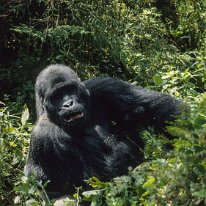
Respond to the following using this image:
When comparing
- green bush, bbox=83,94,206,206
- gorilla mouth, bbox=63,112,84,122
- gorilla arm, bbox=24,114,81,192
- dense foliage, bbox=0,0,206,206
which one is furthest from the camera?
dense foliage, bbox=0,0,206,206

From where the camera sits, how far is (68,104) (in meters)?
4.21

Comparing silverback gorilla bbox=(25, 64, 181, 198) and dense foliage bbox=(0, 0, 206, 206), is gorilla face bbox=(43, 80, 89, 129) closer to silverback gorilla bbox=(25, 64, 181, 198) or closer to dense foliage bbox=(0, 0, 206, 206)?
silverback gorilla bbox=(25, 64, 181, 198)

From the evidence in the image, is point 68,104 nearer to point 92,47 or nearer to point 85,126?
point 85,126

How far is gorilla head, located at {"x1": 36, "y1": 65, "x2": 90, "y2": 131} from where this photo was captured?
4.19 m

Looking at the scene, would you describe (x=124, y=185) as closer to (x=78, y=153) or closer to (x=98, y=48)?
(x=78, y=153)

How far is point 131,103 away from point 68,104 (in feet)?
1.80

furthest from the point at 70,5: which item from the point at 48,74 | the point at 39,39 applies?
the point at 48,74

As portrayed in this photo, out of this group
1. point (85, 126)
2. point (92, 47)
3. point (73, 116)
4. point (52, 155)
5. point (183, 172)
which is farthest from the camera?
point (92, 47)

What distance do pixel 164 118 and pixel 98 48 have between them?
1910mm

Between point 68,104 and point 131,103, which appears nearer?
point 68,104

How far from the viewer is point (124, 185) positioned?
105 inches

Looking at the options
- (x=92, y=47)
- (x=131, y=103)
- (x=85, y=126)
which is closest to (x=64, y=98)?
(x=85, y=126)

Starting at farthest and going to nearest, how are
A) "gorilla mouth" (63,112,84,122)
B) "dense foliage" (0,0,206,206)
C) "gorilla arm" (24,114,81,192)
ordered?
1. "dense foliage" (0,0,206,206)
2. "gorilla arm" (24,114,81,192)
3. "gorilla mouth" (63,112,84,122)

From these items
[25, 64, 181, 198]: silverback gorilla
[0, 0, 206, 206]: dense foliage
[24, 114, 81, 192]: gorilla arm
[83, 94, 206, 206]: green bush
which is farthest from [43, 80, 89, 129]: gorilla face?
[83, 94, 206, 206]: green bush
